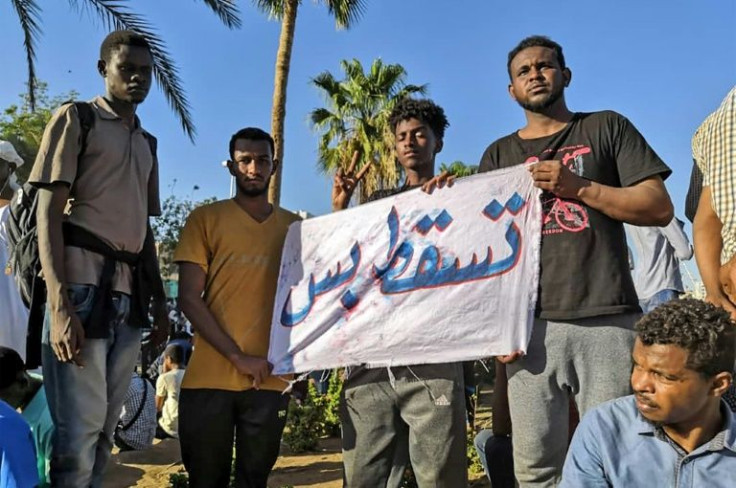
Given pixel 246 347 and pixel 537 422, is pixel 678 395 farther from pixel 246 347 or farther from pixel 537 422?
pixel 246 347

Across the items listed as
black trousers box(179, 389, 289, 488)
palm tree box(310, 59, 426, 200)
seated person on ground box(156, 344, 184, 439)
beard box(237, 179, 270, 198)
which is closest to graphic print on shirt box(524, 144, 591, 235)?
beard box(237, 179, 270, 198)

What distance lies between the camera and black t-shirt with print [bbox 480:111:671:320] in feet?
8.77

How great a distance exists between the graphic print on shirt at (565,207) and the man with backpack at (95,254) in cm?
177

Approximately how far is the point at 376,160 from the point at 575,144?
683 inches

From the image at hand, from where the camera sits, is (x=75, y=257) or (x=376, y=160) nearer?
(x=75, y=257)

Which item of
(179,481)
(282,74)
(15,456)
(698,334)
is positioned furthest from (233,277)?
(282,74)

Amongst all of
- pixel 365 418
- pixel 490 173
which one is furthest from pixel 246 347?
pixel 490 173

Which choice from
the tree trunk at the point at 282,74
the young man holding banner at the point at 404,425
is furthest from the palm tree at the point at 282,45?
the young man holding banner at the point at 404,425

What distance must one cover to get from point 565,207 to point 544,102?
44 cm

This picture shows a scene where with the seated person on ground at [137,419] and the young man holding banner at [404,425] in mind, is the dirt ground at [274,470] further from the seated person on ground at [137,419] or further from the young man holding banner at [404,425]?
the young man holding banner at [404,425]

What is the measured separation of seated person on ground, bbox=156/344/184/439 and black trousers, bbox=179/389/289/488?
440cm

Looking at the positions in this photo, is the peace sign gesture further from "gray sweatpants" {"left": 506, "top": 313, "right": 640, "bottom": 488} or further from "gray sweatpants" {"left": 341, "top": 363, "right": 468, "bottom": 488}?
"gray sweatpants" {"left": 506, "top": 313, "right": 640, "bottom": 488}

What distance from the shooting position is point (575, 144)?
282 centimetres

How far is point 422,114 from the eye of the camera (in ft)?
11.3
